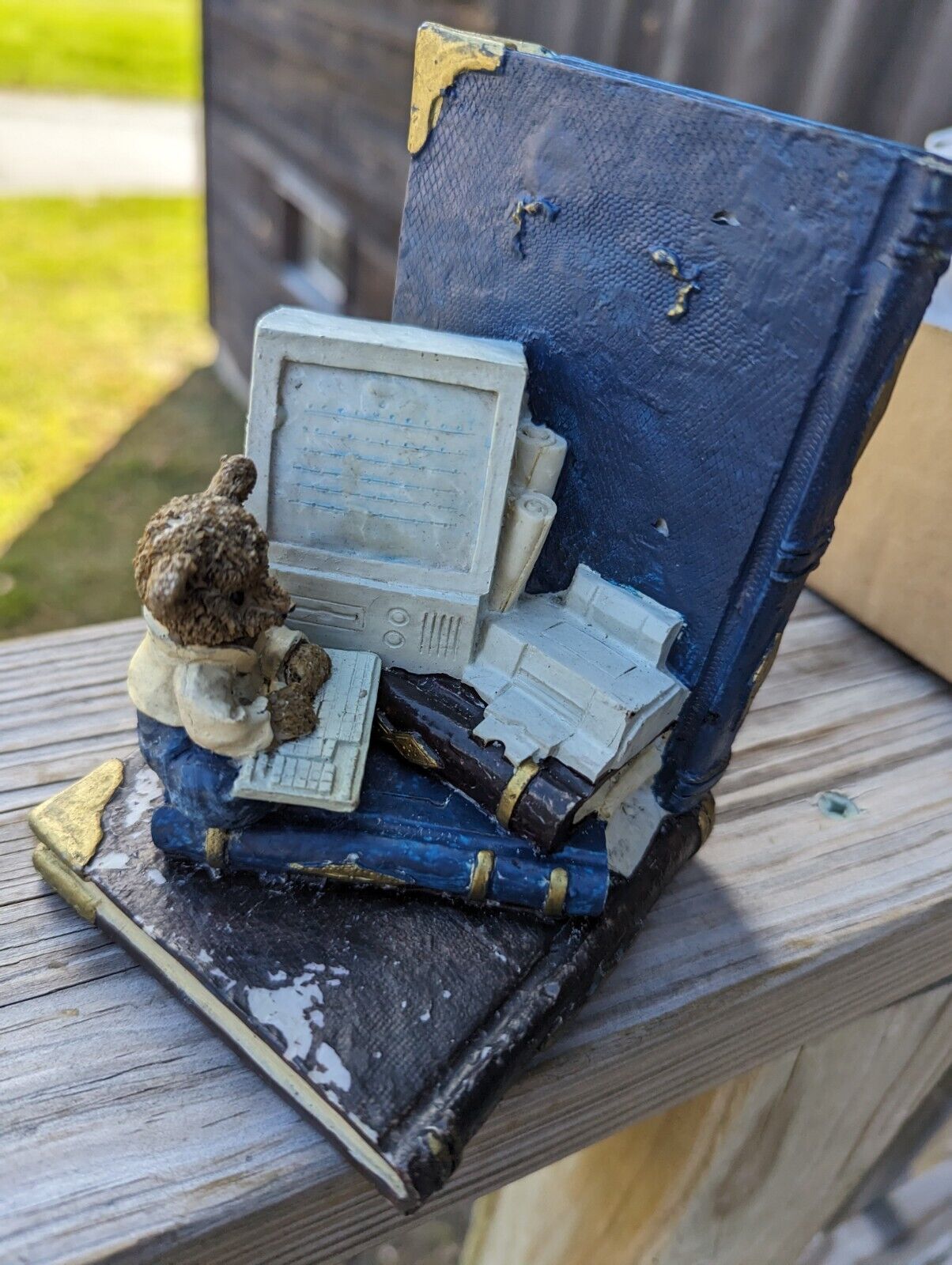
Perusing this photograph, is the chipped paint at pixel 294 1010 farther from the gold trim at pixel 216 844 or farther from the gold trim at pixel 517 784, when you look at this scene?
the gold trim at pixel 517 784

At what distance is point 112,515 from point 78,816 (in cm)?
308

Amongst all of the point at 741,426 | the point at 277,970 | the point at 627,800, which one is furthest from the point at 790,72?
the point at 277,970

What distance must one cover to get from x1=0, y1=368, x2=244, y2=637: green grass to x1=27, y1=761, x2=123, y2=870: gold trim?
2.34 m

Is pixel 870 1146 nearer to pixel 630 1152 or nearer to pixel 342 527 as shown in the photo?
pixel 630 1152

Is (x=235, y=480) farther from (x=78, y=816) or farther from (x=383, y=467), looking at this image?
(x=78, y=816)

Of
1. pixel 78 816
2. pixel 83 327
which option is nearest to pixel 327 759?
pixel 78 816

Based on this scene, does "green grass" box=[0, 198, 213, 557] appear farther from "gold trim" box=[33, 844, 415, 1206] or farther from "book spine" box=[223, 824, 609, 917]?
Answer: "book spine" box=[223, 824, 609, 917]

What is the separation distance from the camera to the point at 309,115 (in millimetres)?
3660

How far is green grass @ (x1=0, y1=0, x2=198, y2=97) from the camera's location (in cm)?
912

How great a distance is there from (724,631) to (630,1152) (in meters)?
0.85

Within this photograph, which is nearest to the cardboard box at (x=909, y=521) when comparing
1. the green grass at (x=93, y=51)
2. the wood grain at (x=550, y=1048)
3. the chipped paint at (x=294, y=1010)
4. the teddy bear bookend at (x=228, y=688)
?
the wood grain at (x=550, y=1048)

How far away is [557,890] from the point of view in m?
1.15

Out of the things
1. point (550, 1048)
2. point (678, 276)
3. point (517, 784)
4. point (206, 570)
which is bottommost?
point (550, 1048)

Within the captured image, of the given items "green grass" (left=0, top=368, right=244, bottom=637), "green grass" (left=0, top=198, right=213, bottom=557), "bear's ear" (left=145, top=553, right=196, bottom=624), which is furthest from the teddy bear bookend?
"green grass" (left=0, top=198, right=213, bottom=557)
